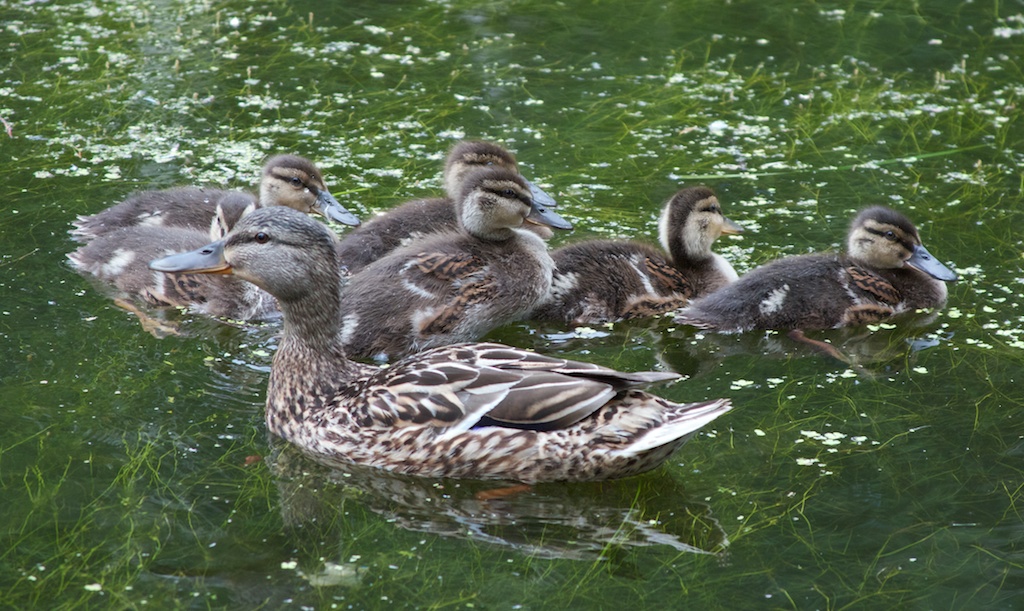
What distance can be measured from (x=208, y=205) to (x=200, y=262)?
176 centimetres

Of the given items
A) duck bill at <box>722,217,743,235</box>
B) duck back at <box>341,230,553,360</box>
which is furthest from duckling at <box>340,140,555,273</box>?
duck bill at <box>722,217,743,235</box>

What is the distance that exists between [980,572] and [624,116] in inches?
A: 191

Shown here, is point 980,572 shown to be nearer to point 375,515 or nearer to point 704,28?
point 375,515

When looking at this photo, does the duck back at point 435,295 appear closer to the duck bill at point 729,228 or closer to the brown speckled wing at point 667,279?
the brown speckled wing at point 667,279

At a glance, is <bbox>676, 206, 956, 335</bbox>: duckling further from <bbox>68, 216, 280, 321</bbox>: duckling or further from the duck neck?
<bbox>68, 216, 280, 321</bbox>: duckling

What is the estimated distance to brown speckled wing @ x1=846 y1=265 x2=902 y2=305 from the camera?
6.27 m

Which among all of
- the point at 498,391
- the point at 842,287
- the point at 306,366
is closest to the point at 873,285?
the point at 842,287

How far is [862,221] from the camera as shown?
21.0 feet

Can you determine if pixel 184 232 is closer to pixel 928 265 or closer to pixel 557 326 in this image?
pixel 557 326

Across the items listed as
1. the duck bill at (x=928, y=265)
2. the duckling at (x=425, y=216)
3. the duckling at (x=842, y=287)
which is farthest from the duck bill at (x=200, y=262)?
the duck bill at (x=928, y=265)

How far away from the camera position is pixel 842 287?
6230 mm

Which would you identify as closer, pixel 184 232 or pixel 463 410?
pixel 463 410

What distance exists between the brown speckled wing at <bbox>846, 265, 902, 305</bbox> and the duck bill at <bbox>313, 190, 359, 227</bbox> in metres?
2.48

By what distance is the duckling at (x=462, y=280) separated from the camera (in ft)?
19.2
